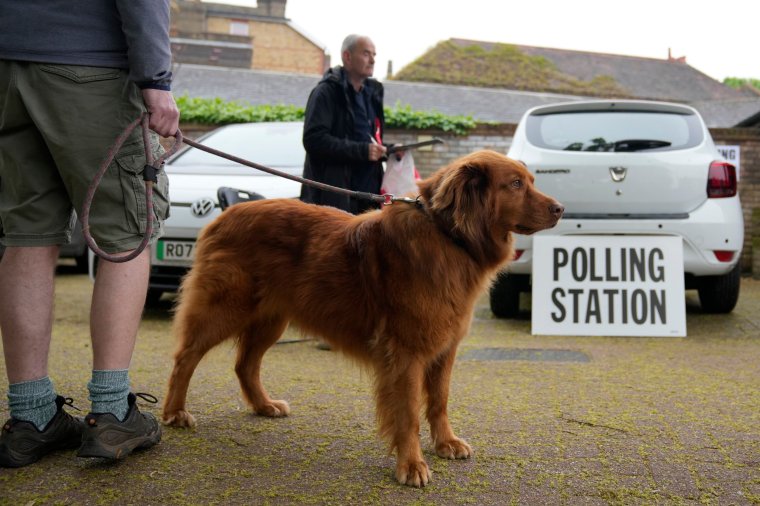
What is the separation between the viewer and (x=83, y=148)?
2.56 meters

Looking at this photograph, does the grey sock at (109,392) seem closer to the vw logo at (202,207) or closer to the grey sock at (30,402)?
the grey sock at (30,402)

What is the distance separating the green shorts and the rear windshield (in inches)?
165

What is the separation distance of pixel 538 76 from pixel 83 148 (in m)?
34.7

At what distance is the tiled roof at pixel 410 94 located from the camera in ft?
82.6

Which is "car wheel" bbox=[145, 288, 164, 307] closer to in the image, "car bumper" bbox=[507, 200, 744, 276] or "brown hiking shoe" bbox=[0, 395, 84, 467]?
"car bumper" bbox=[507, 200, 744, 276]

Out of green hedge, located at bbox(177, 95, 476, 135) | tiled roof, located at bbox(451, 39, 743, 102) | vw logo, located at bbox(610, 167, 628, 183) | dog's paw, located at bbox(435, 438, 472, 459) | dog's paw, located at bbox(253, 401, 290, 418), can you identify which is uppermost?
tiled roof, located at bbox(451, 39, 743, 102)

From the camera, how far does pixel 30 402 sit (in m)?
2.71

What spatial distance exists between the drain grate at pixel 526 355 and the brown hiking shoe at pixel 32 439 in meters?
2.72

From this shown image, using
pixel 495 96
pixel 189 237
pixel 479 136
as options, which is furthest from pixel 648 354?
pixel 495 96

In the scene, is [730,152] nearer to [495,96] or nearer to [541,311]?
[541,311]

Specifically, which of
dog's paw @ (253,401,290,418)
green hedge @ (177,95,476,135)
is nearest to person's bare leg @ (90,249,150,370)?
dog's paw @ (253,401,290,418)

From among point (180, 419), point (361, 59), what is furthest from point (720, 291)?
point (180, 419)

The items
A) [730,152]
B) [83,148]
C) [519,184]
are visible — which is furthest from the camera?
[730,152]

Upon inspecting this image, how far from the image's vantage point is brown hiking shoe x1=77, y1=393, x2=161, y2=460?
2555 mm
